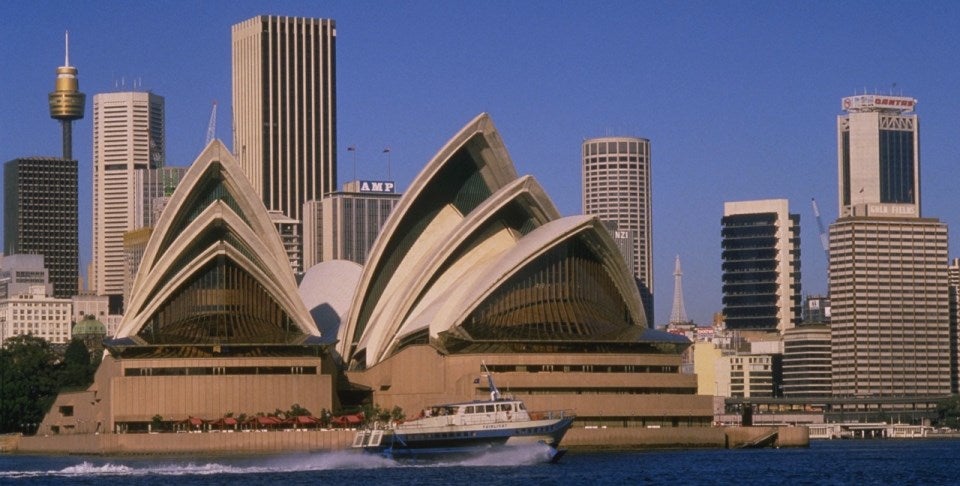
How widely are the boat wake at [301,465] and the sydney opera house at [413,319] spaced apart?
65.9ft

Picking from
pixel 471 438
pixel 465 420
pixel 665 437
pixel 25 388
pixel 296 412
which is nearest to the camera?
pixel 471 438

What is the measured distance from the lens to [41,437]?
15212 cm

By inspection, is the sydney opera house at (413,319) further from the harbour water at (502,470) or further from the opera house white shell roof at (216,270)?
the harbour water at (502,470)

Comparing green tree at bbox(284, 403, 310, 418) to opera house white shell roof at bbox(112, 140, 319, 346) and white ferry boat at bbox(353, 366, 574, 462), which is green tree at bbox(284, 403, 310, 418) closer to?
opera house white shell roof at bbox(112, 140, 319, 346)

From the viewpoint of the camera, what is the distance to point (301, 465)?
112 meters

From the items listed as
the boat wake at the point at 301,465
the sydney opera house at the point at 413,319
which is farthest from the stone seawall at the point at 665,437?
the boat wake at the point at 301,465

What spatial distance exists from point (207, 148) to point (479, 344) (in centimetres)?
2482

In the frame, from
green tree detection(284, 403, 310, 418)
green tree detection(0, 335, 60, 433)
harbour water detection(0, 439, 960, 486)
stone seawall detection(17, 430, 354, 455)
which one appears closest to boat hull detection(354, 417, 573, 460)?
harbour water detection(0, 439, 960, 486)

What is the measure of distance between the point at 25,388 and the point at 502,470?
8790 centimetres

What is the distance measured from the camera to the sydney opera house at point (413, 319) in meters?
136

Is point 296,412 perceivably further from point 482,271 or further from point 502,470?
point 502,470

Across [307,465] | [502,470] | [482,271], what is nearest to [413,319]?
[482,271]

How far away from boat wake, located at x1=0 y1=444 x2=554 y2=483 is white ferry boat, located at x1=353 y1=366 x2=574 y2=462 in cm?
58

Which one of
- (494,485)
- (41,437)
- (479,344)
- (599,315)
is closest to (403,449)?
(494,485)
